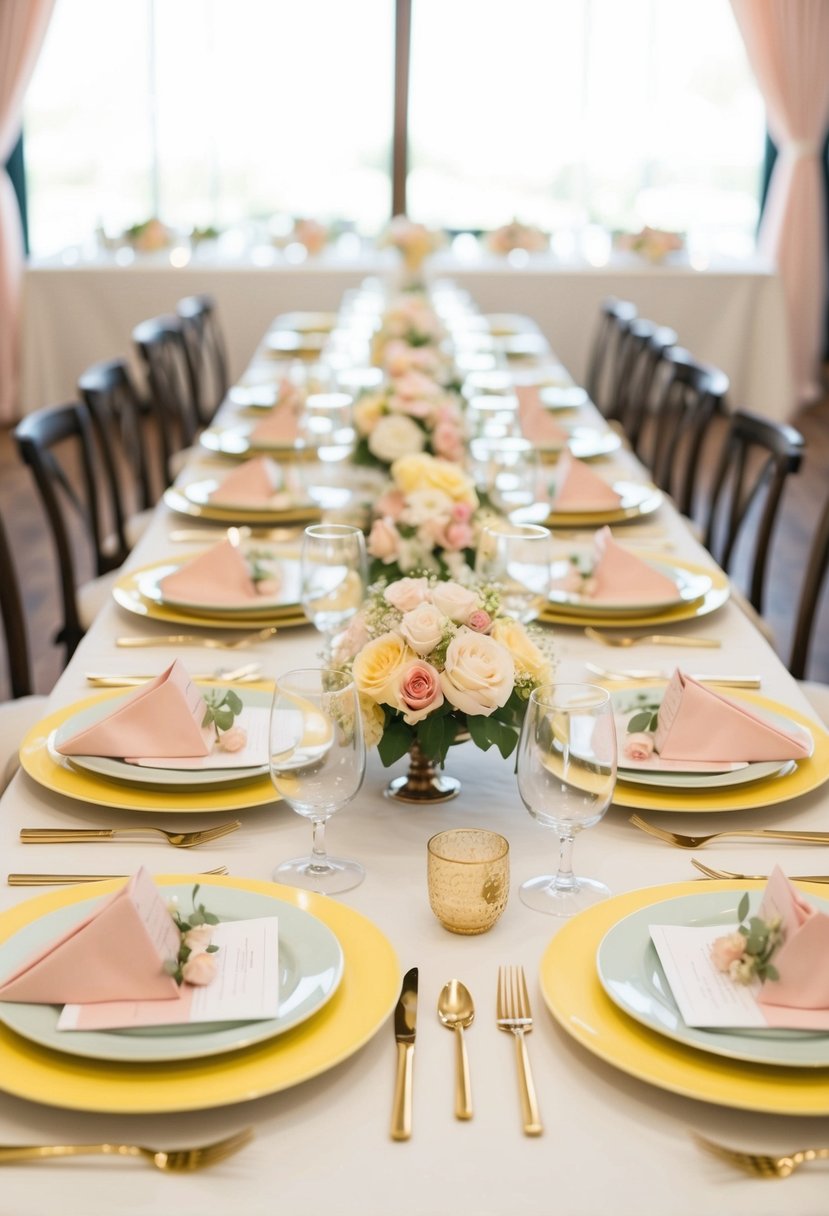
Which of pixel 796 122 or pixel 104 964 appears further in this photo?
pixel 796 122

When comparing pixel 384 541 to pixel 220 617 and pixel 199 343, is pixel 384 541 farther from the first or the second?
pixel 199 343

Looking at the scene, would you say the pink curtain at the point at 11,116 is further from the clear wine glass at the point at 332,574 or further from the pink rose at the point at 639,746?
the pink rose at the point at 639,746

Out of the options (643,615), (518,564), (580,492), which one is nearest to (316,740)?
(518,564)

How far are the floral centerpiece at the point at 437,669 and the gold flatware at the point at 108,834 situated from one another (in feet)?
0.62

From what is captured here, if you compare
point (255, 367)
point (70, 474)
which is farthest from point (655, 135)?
point (255, 367)

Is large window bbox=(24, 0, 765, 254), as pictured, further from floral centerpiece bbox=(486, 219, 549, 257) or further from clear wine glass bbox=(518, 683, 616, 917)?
clear wine glass bbox=(518, 683, 616, 917)

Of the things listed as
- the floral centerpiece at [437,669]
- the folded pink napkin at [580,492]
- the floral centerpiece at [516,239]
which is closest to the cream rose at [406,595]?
the floral centerpiece at [437,669]

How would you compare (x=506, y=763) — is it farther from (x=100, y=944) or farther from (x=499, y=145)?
(x=499, y=145)

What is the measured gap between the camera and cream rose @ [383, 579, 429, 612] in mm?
1477

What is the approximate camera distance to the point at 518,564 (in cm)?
186

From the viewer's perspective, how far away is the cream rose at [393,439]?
8.40 ft

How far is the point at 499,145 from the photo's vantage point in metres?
9.13

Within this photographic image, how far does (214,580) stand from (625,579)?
0.64 metres

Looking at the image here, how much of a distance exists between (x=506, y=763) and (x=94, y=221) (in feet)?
27.1
